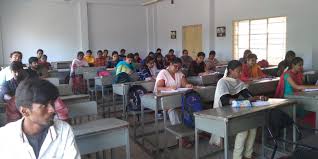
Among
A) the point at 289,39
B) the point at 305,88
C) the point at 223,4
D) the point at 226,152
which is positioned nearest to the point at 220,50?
the point at 223,4

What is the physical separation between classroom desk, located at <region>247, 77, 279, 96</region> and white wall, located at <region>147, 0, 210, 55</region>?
17.0 feet

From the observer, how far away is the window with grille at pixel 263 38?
8016 millimetres

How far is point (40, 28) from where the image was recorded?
10.8 meters

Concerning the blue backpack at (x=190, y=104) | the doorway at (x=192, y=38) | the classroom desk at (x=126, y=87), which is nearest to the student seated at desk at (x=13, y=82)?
the classroom desk at (x=126, y=87)

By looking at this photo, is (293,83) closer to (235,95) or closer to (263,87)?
(263,87)

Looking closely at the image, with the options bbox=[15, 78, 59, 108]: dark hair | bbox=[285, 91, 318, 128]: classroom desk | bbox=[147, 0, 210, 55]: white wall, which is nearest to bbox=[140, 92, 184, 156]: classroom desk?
bbox=[285, 91, 318, 128]: classroom desk

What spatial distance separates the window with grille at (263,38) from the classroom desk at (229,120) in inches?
211

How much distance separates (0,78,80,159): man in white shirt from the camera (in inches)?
60.1

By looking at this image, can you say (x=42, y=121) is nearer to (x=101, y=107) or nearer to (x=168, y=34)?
(x=101, y=107)

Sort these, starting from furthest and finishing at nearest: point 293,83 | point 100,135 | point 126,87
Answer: point 126,87, point 293,83, point 100,135

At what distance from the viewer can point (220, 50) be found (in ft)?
32.2

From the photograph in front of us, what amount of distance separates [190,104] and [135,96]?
129cm

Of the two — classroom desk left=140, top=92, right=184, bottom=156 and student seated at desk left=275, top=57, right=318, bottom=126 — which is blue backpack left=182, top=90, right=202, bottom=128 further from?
student seated at desk left=275, top=57, right=318, bottom=126

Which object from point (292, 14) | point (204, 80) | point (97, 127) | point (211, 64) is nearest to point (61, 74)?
point (211, 64)
